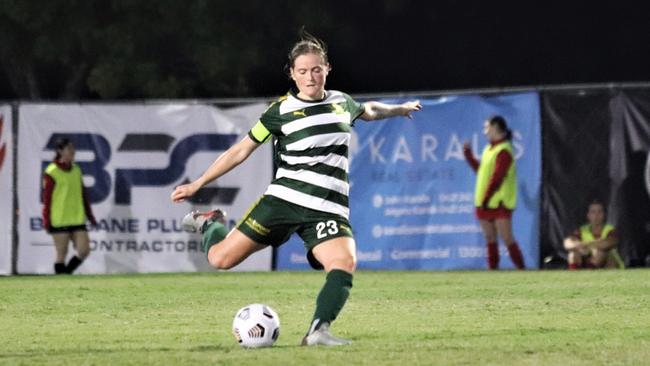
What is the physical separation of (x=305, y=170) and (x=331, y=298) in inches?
38.1

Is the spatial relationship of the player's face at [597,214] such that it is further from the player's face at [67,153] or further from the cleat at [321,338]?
the cleat at [321,338]

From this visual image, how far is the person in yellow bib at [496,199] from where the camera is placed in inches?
888

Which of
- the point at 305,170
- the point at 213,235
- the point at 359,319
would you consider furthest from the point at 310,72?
the point at 359,319

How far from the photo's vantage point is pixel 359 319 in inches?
572

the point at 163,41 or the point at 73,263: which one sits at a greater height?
the point at 163,41

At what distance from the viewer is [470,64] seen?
144 feet

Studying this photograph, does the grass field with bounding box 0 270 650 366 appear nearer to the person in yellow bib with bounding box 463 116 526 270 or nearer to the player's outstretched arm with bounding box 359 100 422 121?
the person in yellow bib with bounding box 463 116 526 270

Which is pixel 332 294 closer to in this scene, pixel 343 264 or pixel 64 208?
pixel 343 264

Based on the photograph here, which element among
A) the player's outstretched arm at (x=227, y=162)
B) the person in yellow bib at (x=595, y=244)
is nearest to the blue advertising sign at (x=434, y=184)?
the person in yellow bib at (x=595, y=244)

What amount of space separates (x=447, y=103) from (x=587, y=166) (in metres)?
2.02

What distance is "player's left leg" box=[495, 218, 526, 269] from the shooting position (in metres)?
22.5

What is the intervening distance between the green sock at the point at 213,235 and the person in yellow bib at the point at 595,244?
10.4 meters

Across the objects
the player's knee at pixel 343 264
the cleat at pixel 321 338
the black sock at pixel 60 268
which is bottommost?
the black sock at pixel 60 268

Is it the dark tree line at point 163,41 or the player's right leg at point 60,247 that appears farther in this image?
the dark tree line at point 163,41
